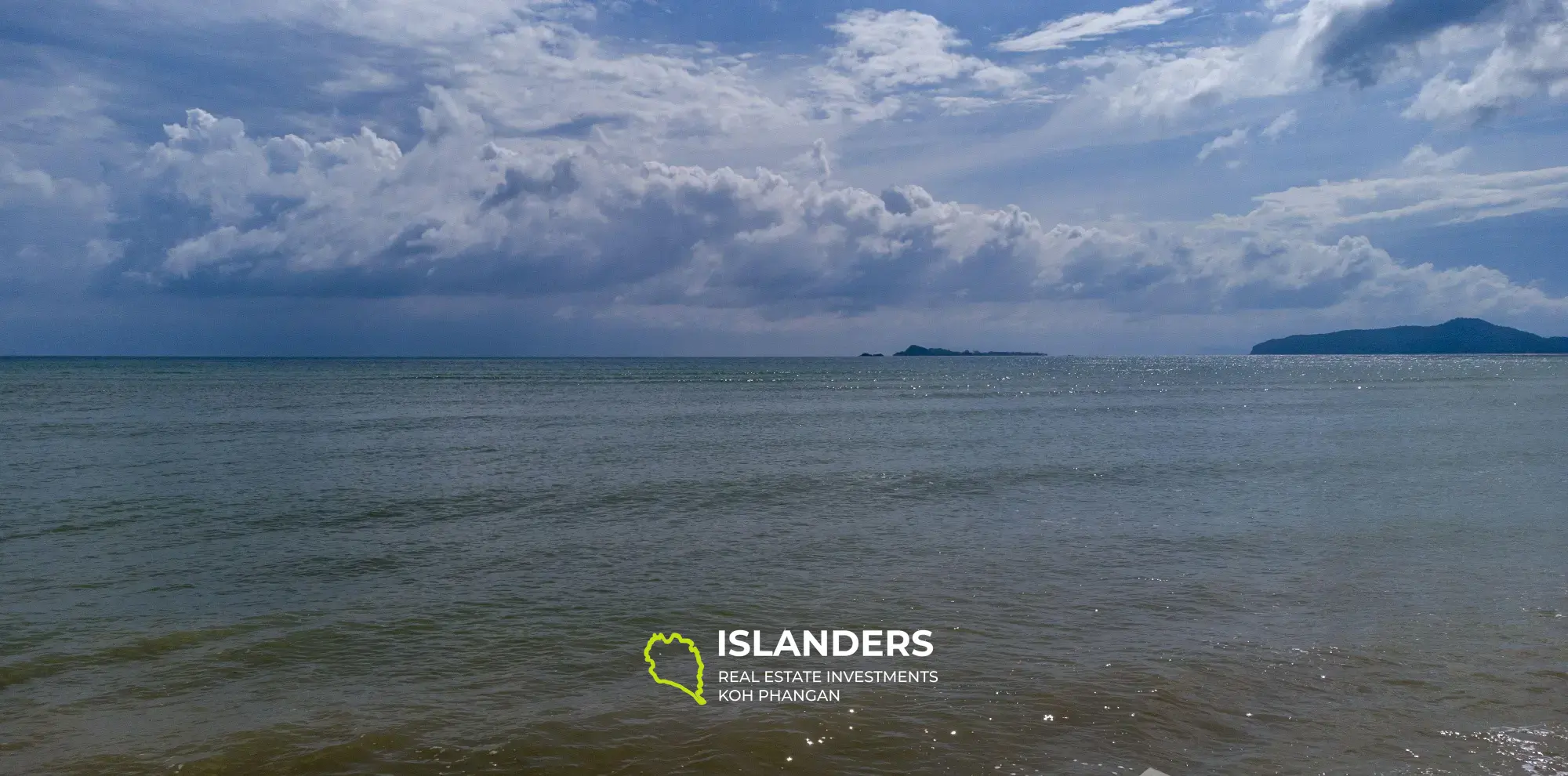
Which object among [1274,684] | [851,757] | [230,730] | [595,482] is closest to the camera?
[851,757]

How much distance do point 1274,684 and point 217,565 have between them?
Result: 1995 centimetres

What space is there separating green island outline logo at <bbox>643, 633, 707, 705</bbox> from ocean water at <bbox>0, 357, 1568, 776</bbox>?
0.51 feet

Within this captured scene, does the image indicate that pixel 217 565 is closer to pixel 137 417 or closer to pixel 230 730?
pixel 230 730

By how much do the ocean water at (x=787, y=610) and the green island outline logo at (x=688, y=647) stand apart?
0.51 feet

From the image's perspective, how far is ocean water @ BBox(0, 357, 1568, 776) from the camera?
33.5 feet

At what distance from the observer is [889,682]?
40.1 feet

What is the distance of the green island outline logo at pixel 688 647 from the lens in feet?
39.0

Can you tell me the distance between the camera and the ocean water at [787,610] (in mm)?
10219

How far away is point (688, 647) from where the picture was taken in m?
13.7

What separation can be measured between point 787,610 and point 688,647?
241 cm

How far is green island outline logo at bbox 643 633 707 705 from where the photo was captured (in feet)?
39.0

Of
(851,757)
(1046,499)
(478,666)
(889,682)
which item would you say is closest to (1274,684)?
(889,682)

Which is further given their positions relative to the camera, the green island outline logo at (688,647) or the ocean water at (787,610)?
the green island outline logo at (688,647)

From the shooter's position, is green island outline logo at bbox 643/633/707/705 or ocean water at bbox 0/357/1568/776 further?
green island outline logo at bbox 643/633/707/705
